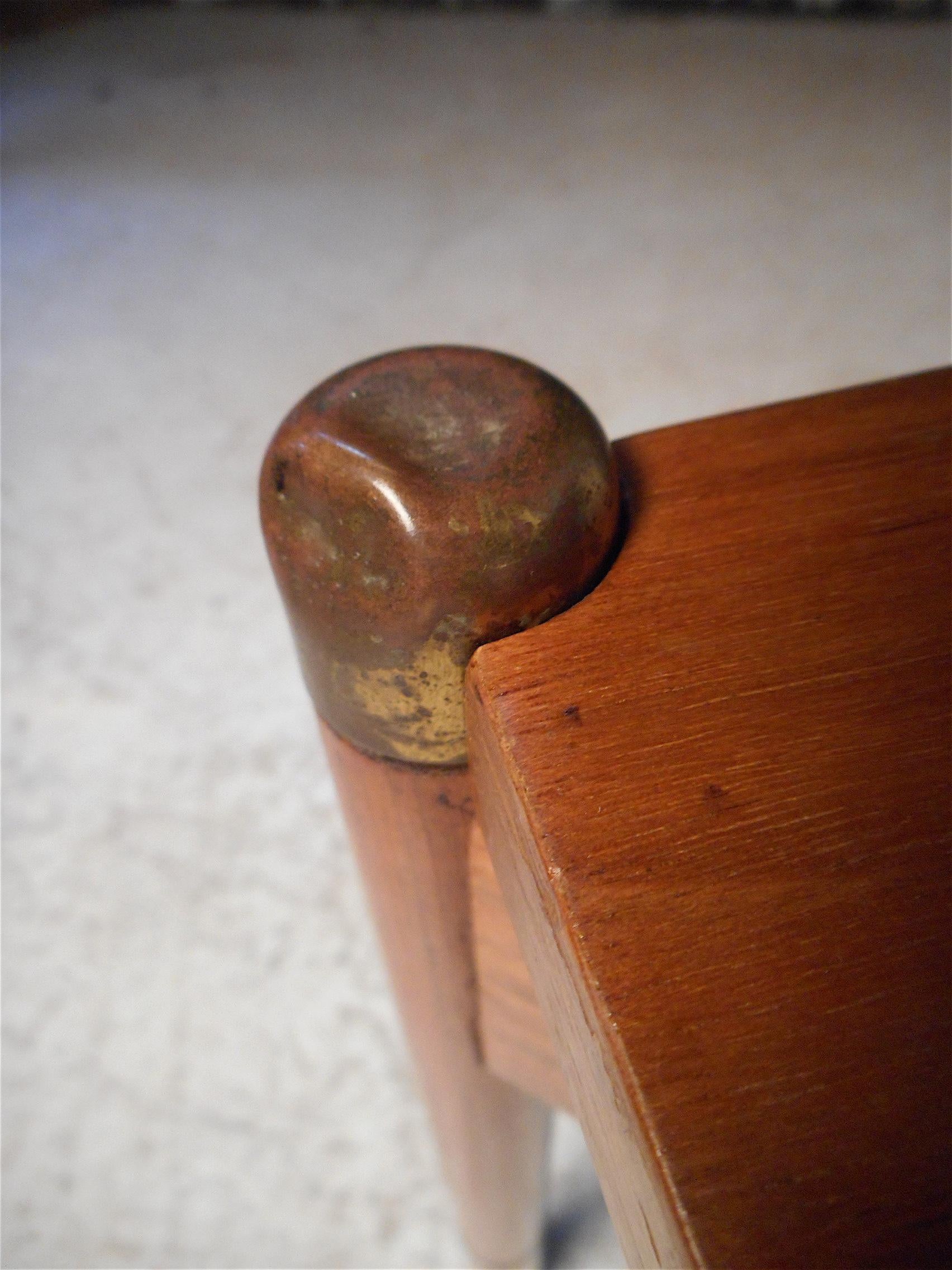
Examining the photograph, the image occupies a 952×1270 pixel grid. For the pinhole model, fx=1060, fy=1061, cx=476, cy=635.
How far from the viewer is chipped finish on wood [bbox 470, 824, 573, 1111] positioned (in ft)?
1.24

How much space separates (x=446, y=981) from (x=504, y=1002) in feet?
0.08

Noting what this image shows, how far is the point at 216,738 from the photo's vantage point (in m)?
0.94

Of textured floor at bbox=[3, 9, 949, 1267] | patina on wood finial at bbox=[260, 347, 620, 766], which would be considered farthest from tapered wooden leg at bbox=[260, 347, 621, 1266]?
textured floor at bbox=[3, 9, 949, 1267]

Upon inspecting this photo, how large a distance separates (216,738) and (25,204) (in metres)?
1.03

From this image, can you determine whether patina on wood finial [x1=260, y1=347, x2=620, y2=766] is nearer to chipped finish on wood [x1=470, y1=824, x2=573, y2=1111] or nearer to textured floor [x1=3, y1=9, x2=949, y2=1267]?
chipped finish on wood [x1=470, y1=824, x2=573, y2=1111]

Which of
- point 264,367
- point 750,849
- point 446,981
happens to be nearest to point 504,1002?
point 446,981

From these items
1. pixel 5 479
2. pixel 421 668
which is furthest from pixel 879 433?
pixel 5 479

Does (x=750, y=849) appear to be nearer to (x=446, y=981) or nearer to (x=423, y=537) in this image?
(x=423, y=537)

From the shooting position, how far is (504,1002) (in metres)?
0.43

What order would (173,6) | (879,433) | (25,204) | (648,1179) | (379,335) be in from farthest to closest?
(173,6) → (25,204) → (379,335) → (879,433) → (648,1179)

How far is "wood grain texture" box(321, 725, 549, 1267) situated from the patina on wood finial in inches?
1.6

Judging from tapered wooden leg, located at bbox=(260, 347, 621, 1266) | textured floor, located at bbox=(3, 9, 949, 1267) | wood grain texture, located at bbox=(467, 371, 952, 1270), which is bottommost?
wood grain texture, located at bbox=(467, 371, 952, 1270)

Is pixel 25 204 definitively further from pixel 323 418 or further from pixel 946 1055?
pixel 946 1055

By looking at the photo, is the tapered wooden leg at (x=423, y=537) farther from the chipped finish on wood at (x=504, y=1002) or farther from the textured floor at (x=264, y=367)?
the textured floor at (x=264, y=367)
